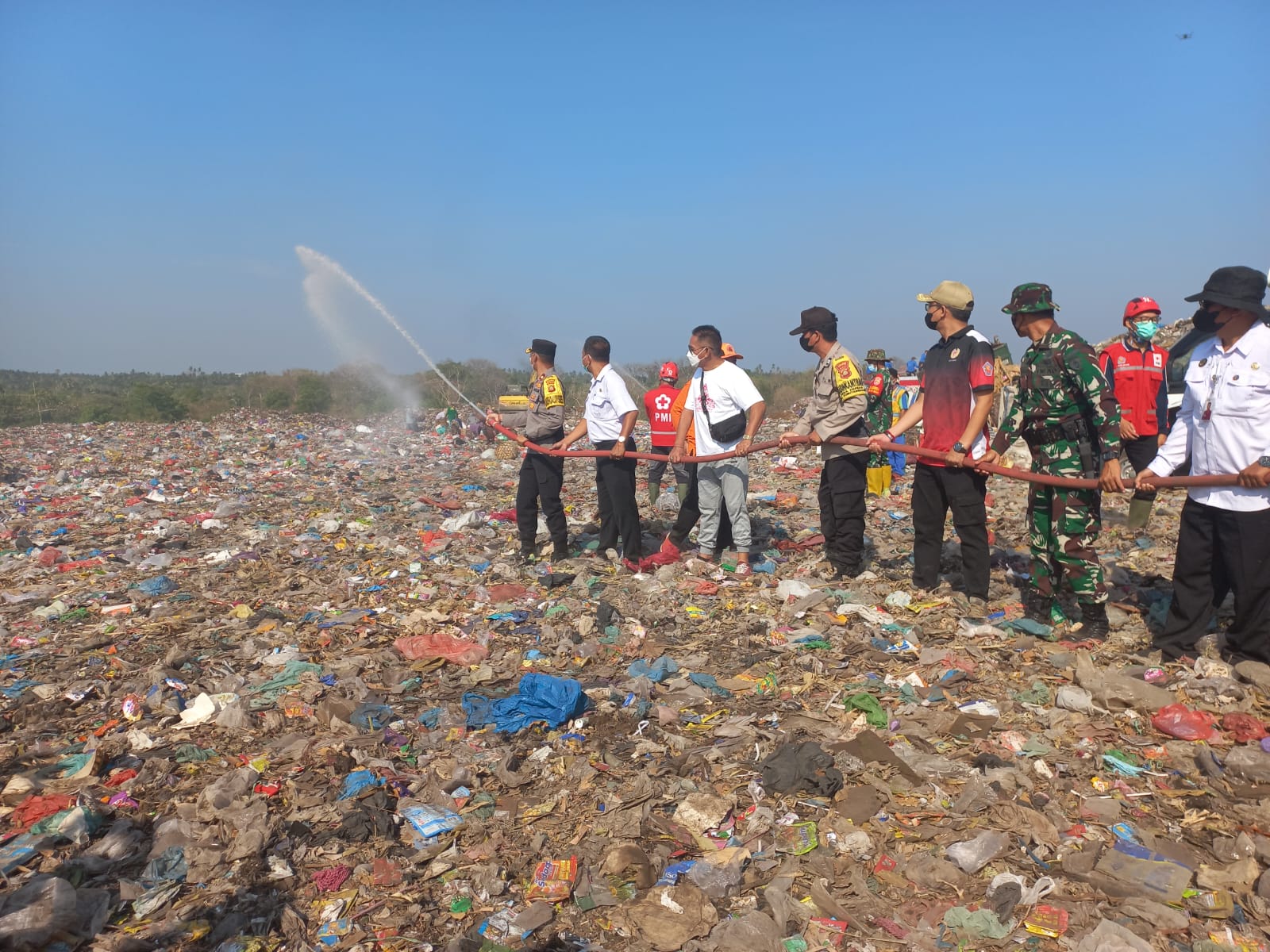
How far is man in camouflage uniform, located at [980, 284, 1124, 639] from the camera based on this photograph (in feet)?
13.8

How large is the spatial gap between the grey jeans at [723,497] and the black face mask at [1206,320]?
3049mm

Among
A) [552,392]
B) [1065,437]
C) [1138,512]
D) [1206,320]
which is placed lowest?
[1138,512]

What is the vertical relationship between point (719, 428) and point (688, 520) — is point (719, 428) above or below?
above

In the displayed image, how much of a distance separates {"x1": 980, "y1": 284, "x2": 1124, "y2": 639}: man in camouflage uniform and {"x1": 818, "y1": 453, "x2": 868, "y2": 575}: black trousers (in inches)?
50.4

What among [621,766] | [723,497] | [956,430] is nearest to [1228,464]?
[956,430]

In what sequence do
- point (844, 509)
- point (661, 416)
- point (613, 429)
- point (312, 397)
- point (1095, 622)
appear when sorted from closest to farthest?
point (1095, 622), point (844, 509), point (613, 429), point (661, 416), point (312, 397)

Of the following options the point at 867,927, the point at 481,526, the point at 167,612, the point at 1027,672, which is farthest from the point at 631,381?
the point at 867,927

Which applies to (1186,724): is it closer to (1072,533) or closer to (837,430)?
(1072,533)

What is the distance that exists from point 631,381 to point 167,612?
15.3 meters

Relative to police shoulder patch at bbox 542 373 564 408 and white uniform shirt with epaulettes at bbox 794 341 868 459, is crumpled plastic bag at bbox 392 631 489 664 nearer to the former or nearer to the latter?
police shoulder patch at bbox 542 373 564 408

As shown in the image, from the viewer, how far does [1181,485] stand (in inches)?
150

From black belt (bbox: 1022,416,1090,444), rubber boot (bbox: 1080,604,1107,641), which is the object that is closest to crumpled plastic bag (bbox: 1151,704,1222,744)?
rubber boot (bbox: 1080,604,1107,641)

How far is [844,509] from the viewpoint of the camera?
574 cm

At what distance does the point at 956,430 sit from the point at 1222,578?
1.55 meters
